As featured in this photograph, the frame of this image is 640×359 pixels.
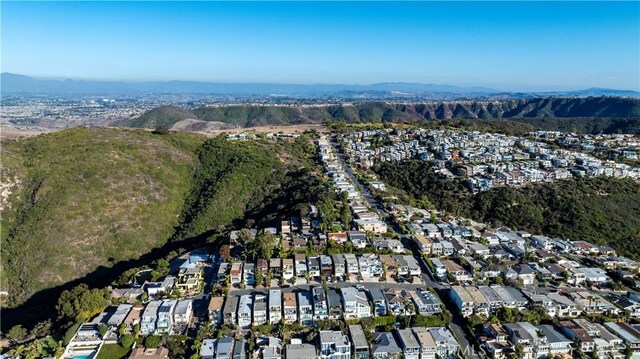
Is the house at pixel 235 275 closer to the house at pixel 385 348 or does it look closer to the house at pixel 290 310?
the house at pixel 290 310

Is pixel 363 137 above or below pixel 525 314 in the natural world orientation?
above

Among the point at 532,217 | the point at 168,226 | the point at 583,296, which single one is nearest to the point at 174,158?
the point at 168,226

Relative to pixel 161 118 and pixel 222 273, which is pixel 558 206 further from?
pixel 161 118

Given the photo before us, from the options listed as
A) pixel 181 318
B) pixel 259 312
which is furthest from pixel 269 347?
pixel 181 318

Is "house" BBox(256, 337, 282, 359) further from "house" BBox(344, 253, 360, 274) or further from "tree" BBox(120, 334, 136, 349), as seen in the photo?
"house" BBox(344, 253, 360, 274)

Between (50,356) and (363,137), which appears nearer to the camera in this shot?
(50,356)

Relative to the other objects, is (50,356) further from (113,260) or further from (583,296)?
(583,296)

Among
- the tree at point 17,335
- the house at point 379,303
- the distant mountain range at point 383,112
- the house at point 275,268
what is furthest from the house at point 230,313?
the distant mountain range at point 383,112
